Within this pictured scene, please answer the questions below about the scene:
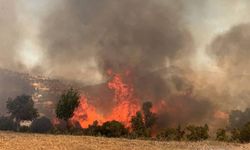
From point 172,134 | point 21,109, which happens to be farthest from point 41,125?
point 172,134

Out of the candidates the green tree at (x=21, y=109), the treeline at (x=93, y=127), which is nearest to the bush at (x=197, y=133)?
the treeline at (x=93, y=127)

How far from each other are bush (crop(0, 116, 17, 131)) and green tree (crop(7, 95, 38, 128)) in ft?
4.63

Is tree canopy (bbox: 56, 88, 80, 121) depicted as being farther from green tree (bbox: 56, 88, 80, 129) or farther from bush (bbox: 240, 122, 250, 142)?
bush (bbox: 240, 122, 250, 142)

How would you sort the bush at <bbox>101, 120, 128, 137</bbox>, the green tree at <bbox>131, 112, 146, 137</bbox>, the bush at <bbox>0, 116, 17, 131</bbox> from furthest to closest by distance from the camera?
the bush at <bbox>0, 116, 17, 131</bbox>
the green tree at <bbox>131, 112, 146, 137</bbox>
the bush at <bbox>101, 120, 128, 137</bbox>

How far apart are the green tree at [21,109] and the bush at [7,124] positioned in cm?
141

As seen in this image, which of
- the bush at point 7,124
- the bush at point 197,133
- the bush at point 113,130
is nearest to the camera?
the bush at point 197,133

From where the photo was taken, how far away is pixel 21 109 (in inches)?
5049

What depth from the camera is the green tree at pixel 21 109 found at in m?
127

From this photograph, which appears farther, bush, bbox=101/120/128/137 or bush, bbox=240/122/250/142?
bush, bbox=101/120/128/137

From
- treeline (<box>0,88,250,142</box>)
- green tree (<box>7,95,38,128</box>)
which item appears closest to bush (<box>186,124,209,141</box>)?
treeline (<box>0,88,250,142</box>)

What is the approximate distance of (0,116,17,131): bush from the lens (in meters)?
122

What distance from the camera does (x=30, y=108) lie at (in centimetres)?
12862

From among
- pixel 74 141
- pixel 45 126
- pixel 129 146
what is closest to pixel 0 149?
pixel 74 141

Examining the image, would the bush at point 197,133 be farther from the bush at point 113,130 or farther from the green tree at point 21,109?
the green tree at point 21,109
